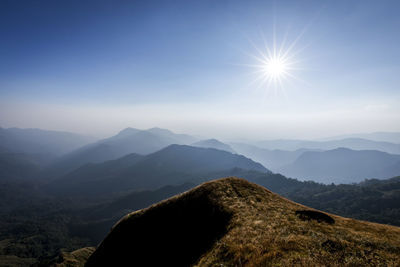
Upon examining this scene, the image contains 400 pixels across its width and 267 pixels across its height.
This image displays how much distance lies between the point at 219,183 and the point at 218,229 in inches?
521

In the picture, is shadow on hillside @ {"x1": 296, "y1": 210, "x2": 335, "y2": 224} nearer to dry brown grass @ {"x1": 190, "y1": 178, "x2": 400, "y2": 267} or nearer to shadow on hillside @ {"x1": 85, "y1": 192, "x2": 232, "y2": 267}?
dry brown grass @ {"x1": 190, "y1": 178, "x2": 400, "y2": 267}

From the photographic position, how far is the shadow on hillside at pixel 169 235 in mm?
20656

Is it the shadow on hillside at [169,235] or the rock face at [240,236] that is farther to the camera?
the shadow on hillside at [169,235]

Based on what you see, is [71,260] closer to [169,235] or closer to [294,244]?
[169,235]

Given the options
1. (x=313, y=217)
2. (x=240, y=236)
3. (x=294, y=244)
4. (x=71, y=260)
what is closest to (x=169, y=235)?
(x=240, y=236)

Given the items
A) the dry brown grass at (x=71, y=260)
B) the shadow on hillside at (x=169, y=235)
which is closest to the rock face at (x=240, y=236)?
the shadow on hillside at (x=169, y=235)

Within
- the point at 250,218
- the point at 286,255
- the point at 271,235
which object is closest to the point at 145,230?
the point at 250,218

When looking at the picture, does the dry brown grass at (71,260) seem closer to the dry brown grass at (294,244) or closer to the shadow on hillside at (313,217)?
the dry brown grass at (294,244)

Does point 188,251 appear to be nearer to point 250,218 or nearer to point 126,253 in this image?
point 250,218

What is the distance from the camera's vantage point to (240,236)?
17.2 meters

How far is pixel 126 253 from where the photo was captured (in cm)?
2955

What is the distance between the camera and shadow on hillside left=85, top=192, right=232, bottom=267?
813 inches

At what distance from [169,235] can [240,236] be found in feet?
41.9

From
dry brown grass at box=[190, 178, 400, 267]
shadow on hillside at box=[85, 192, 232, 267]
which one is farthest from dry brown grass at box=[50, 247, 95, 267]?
dry brown grass at box=[190, 178, 400, 267]
